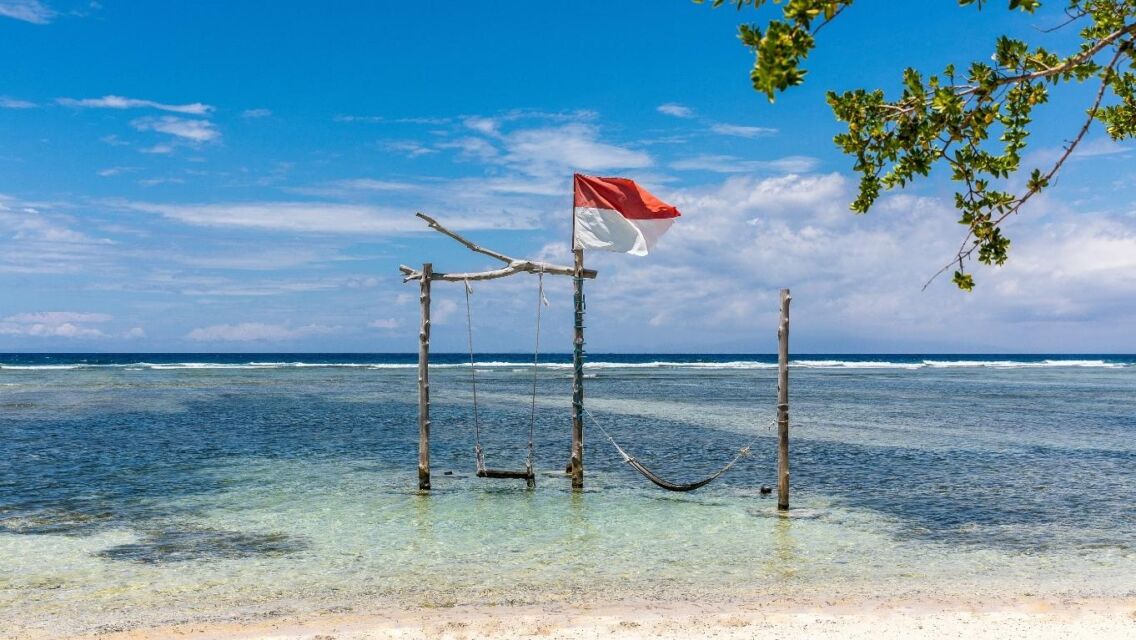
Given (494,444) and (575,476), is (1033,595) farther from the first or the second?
(494,444)

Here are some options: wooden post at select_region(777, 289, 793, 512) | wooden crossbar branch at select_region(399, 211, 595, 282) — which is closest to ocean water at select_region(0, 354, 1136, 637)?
wooden post at select_region(777, 289, 793, 512)

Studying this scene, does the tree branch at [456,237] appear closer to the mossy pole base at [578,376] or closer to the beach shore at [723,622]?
the mossy pole base at [578,376]

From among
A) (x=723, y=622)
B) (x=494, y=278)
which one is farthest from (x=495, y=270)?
(x=723, y=622)

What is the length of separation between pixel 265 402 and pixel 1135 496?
3818 centimetres

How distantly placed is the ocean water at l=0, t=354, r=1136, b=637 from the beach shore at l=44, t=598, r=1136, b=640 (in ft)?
1.49

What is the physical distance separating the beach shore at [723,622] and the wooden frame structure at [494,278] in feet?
24.3

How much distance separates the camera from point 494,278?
17.6 meters

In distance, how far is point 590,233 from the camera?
16.5 metres

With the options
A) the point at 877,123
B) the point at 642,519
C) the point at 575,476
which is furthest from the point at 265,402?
the point at 877,123

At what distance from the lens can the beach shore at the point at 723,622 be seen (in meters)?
8.95

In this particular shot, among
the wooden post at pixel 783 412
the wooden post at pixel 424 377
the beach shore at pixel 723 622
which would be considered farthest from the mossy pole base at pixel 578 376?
the beach shore at pixel 723 622

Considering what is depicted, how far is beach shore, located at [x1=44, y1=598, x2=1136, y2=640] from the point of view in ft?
29.4

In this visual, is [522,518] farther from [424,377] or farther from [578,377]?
[424,377]

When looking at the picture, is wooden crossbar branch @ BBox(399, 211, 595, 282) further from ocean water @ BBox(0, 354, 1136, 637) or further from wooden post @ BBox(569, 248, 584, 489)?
ocean water @ BBox(0, 354, 1136, 637)
